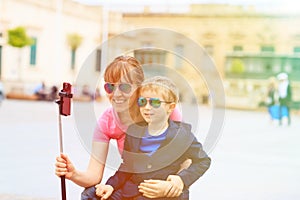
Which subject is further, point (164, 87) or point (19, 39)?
point (19, 39)

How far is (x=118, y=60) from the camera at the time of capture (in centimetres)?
176

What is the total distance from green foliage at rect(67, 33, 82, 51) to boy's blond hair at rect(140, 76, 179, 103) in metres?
16.5

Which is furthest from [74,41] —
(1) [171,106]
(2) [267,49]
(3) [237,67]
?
(1) [171,106]

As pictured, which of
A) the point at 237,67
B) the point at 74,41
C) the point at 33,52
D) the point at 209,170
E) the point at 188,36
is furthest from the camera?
the point at 237,67

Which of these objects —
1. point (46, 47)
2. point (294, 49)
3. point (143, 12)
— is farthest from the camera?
point (294, 49)

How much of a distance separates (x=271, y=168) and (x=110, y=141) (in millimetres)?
2787

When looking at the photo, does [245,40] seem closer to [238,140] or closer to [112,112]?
[238,140]

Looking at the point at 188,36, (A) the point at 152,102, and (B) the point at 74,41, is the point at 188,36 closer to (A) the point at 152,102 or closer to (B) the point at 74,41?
(B) the point at 74,41

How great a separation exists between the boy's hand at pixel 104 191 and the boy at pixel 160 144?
6 centimetres

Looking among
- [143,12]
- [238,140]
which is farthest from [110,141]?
[143,12]

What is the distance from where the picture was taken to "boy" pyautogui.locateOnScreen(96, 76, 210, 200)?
1687 millimetres

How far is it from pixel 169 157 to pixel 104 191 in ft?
0.64

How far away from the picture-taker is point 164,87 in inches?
66.4

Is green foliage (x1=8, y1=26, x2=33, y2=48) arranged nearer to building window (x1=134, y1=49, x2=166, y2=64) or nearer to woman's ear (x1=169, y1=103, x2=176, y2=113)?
building window (x1=134, y1=49, x2=166, y2=64)
